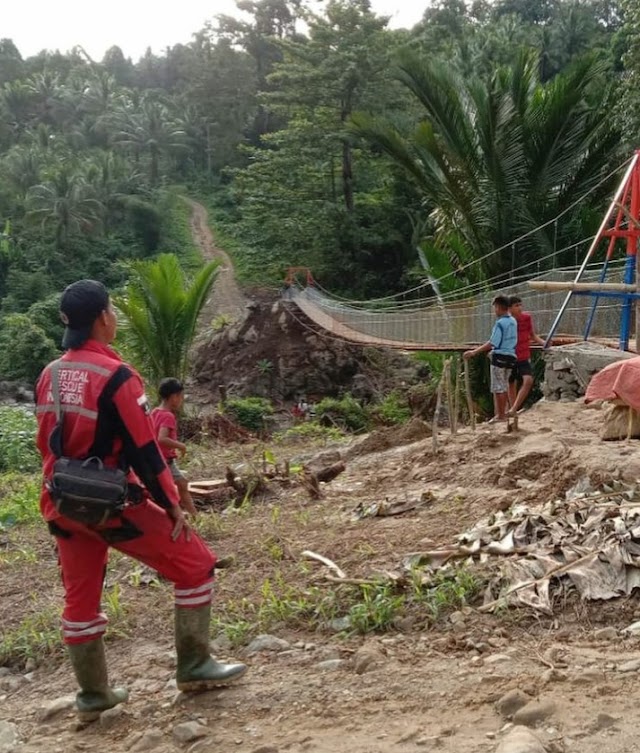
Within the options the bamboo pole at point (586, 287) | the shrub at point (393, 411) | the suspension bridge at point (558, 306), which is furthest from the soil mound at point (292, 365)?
the bamboo pole at point (586, 287)

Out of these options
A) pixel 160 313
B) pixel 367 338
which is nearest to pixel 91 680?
pixel 160 313

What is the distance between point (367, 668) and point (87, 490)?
0.92 metres

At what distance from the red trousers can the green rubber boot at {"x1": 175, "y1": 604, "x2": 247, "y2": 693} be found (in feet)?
0.17

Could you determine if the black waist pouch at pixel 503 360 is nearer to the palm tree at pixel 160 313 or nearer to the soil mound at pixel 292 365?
the palm tree at pixel 160 313

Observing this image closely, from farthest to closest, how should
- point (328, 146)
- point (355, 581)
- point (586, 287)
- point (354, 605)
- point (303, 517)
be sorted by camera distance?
point (328, 146)
point (586, 287)
point (303, 517)
point (355, 581)
point (354, 605)

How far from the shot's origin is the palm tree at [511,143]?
37.0 ft

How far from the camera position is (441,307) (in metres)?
9.55

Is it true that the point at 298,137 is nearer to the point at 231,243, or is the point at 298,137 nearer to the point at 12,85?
the point at 231,243

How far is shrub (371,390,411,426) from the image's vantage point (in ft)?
39.3

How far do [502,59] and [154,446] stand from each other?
21.8 m

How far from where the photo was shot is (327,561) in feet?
10.6

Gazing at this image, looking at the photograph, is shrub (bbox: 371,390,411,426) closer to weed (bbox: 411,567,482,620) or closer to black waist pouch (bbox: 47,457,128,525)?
weed (bbox: 411,567,482,620)

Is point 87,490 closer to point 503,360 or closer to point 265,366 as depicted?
point 503,360

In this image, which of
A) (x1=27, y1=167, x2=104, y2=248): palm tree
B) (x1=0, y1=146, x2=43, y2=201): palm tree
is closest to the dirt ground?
(x1=27, y1=167, x2=104, y2=248): palm tree
